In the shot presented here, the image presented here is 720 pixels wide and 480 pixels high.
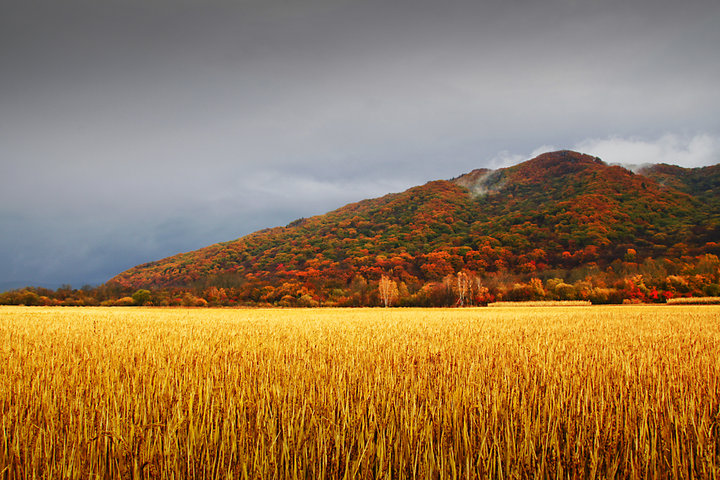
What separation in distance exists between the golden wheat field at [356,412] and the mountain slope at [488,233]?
56.3m

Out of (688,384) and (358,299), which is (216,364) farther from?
(358,299)

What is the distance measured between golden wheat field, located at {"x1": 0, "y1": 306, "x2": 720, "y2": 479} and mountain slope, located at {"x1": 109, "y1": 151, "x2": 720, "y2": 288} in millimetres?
56328

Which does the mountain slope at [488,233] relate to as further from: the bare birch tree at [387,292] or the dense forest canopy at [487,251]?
the bare birch tree at [387,292]

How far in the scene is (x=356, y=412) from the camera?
297 cm

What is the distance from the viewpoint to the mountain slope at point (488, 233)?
211ft

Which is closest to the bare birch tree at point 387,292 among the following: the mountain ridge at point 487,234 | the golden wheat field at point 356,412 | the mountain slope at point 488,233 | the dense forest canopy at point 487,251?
the dense forest canopy at point 487,251

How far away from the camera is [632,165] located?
380ft

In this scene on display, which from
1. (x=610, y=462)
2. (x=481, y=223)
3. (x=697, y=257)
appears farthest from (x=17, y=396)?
(x=481, y=223)

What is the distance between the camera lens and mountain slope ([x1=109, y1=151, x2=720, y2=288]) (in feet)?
211

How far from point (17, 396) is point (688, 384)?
7.43 m

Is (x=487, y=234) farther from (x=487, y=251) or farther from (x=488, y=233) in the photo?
(x=487, y=251)

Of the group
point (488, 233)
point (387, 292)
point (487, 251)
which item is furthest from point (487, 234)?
point (387, 292)

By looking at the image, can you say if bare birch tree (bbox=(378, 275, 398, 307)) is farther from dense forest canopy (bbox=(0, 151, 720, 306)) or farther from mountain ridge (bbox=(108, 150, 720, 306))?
mountain ridge (bbox=(108, 150, 720, 306))

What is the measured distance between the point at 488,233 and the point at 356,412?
8050cm
